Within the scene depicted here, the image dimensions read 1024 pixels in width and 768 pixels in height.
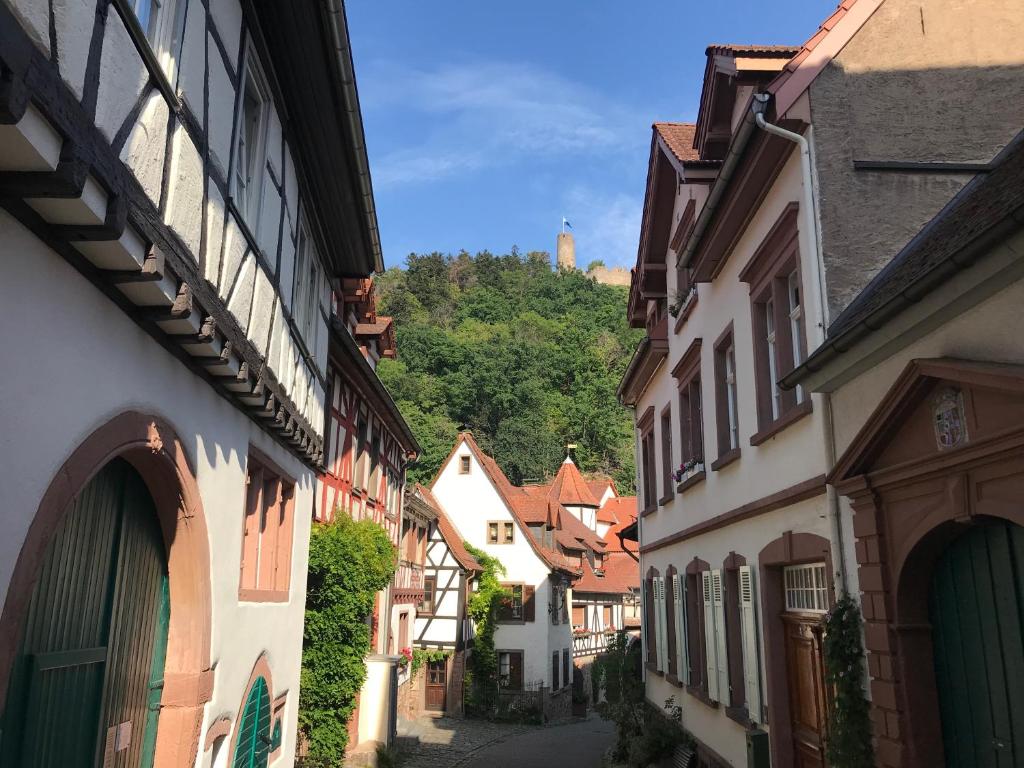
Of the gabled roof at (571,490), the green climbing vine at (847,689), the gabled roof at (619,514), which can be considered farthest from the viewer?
the gabled roof at (619,514)

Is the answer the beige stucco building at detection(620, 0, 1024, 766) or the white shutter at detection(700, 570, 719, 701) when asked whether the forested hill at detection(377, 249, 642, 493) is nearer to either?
the white shutter at detection(700, 570, 719, 701)

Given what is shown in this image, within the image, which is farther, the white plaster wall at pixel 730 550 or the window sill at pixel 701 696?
the window sill at pixel 701 696

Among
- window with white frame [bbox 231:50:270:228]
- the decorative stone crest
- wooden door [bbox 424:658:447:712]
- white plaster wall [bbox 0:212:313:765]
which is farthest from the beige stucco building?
wooden door [bbox 424:658:447:712]

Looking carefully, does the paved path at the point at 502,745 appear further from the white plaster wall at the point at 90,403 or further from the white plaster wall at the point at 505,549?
the white plaster wall at the point at 90,403

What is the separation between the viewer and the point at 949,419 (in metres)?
5.07

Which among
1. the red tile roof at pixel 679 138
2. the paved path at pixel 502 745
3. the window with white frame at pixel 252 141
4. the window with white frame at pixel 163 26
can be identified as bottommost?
the paved path at pixel 502 745

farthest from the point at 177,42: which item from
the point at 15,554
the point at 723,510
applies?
the point at 723,510

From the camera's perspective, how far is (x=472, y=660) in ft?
100

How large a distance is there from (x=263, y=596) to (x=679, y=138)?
880 centimetres

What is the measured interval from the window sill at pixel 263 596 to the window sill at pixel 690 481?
552cm

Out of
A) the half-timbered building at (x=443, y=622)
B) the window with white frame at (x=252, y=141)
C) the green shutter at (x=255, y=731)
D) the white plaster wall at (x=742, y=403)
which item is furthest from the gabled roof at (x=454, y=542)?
the window with white frame at (x=252, y=141)

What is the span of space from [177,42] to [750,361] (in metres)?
6.26

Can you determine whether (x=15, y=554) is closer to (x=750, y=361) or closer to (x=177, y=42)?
(x=177, y=42)

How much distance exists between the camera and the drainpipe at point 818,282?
258 inches
